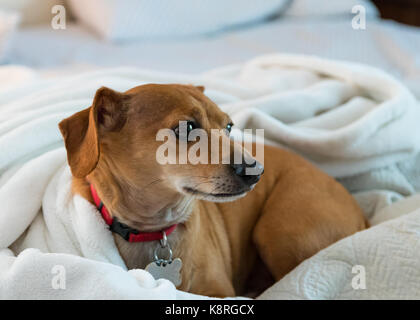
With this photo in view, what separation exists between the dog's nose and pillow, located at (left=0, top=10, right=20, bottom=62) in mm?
1578

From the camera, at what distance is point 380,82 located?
5.72 feet

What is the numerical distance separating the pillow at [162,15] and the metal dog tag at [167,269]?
162cm

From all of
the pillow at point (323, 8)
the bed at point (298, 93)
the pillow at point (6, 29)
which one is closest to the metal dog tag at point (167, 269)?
the bed at point (298, 93)

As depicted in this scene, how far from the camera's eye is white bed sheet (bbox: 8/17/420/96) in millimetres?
2268

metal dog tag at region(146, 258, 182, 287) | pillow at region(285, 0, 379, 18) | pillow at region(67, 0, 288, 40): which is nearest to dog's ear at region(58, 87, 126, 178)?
metal dog tag at region(146, 258, 182, 287)

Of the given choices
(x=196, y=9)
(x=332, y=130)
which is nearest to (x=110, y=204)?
(x=332, y=130)

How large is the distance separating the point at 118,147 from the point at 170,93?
0.16 m

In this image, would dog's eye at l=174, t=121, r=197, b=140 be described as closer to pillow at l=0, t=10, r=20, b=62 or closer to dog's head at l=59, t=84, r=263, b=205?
dog's head at l=59, t=84, r=263, b=205

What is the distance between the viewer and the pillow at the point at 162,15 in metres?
2.45

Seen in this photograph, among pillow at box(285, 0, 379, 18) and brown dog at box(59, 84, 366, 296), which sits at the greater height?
pillow at box(285, 0, 379, 18)

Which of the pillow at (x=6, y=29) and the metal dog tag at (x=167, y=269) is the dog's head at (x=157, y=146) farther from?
the pillow at (x=6, y=29)

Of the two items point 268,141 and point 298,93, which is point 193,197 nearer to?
point 268,141

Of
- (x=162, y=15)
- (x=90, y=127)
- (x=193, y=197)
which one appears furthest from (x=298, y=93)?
(x=162, y=15)

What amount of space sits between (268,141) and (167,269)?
2.07ft
